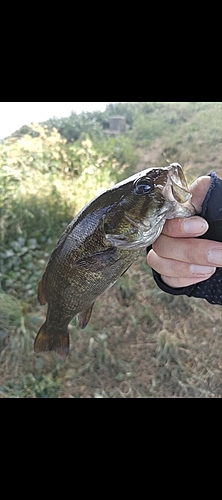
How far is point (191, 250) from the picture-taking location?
4.54 ft

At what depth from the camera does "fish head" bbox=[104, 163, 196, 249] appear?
123 cm

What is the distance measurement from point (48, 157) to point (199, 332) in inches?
92.3

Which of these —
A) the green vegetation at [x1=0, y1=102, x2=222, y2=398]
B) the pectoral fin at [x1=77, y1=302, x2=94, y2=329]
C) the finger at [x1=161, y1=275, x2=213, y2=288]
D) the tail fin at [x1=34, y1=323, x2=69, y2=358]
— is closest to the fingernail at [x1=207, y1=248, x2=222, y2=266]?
the finger at [x1=161, y1=275, x2=213, y2=288]

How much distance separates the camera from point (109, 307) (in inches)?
172

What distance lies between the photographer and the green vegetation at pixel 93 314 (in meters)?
3.72

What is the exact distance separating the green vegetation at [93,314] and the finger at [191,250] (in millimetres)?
2425

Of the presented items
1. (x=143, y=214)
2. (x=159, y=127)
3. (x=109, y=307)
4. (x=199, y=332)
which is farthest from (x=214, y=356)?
(x=159, y=127)

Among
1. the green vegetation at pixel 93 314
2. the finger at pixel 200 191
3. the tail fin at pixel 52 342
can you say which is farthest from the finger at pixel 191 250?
the green vegetation at pixel 93 314

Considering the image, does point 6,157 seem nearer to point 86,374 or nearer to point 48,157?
point 48,157

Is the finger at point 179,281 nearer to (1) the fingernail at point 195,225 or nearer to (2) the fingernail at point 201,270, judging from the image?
(2) the fingernail at point 201,270

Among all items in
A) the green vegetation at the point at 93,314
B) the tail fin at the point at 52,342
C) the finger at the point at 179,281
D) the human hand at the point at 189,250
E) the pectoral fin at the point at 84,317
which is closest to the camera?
the human hand at the point at 189,250

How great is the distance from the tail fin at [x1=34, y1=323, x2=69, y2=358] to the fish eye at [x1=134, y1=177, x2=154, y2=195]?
72 centimetres

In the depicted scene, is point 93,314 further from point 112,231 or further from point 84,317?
point 112,231

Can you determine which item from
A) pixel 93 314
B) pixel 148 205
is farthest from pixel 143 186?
pixel 93 314
